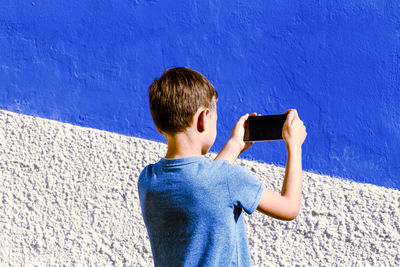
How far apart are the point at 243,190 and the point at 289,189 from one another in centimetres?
15

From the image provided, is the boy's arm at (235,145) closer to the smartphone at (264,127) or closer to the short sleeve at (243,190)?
the smartphone at (264,127)

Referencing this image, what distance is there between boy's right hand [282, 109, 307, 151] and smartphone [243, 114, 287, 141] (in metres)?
0.02

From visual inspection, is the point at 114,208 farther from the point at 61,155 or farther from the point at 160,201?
the point at 160,201

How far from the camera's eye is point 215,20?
2.24 m

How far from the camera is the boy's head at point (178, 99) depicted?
1.24 m

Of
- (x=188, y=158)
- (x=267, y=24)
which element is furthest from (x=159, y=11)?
(x=188, y=158)

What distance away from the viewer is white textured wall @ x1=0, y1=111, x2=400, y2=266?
2188mm

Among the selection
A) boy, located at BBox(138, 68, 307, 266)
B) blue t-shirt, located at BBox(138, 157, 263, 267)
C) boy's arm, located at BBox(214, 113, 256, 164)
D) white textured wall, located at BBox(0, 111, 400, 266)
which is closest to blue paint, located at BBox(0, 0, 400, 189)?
white textured wall, located at BBox(0, 111, 400, 266)

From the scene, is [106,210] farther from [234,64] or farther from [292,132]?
[292,132]

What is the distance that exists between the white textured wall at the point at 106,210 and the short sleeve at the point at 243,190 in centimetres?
110

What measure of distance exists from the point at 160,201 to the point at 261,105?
3.74ft

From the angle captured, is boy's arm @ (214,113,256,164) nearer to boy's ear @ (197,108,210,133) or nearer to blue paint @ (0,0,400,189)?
boy's ear @ (197,108,210,133)

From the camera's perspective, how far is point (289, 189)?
4.02 ft

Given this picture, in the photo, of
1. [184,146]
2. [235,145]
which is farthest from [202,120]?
[235,145]
